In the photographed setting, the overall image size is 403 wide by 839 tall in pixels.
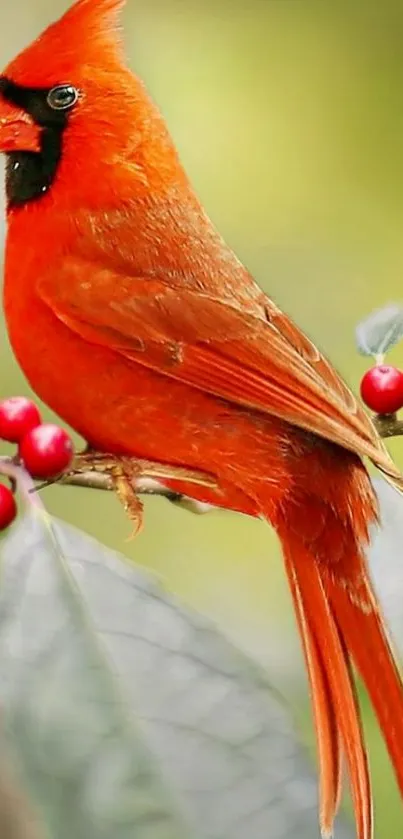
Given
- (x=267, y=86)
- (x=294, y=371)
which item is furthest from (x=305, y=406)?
(x=267, y=86)

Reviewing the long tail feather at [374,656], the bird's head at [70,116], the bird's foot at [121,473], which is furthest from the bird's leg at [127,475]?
the bird's head at [70,116]

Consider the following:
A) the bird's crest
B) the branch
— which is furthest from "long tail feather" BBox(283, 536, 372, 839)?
the bird's crest

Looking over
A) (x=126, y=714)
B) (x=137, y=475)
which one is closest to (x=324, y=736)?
(x=126, y=714)

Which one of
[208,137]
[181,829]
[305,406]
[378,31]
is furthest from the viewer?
[378,31]

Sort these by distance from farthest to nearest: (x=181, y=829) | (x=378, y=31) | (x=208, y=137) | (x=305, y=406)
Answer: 1. (x=378, y=31)
2. (x=208, y=137)
3. (x=305, y=406)
4. (x=181, y=829)

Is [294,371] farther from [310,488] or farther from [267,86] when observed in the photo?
[267,86]

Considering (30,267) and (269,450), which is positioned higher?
(30,267)

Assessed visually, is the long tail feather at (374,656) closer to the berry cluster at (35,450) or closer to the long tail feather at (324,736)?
the long tail feather at (324,736)
